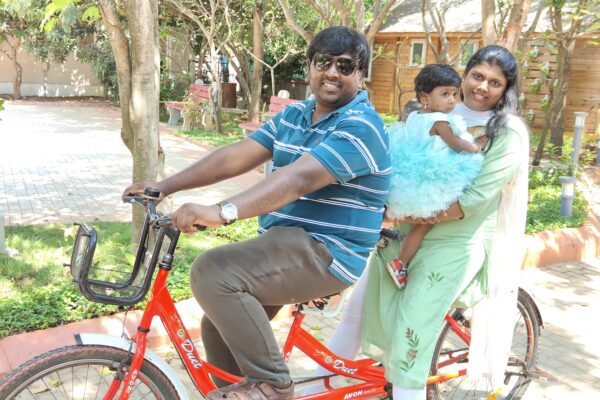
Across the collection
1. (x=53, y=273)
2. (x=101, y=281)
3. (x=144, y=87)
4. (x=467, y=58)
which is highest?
(x=467, y=58)

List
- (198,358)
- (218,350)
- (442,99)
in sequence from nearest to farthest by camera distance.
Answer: (198,358), (218,350), (442,99)

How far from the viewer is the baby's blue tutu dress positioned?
269 cm

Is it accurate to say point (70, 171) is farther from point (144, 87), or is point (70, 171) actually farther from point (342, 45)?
point (342, 45)

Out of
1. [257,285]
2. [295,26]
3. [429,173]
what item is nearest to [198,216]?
[257,285]

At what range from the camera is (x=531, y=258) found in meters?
6.11

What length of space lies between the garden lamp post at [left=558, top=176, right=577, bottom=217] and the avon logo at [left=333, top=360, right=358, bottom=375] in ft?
16.6

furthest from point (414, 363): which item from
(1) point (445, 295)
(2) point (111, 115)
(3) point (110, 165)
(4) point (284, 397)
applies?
(2) point (111, 115)

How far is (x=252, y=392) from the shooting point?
2.33 metres

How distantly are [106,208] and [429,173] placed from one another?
5.81 metres

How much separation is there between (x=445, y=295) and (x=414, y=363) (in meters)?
0.34

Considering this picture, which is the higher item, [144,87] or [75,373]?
[144,87]

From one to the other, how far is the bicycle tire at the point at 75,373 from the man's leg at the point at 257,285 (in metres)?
0.37

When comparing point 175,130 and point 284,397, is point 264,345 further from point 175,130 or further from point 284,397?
point 175,130

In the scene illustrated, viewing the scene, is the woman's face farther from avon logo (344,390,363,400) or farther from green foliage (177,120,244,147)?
green foliage (177,120,244,147)
